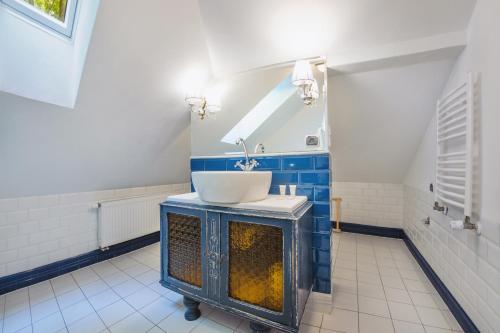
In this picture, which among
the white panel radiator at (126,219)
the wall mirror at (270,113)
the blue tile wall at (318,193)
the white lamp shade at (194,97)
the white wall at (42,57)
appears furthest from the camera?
the white panel radiator at (126,219)

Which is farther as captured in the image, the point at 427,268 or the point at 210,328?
the point at 427,268

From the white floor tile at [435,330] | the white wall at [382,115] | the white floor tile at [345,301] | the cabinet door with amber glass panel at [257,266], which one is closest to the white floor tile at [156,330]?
the cabinet door with amber glass panel at [257,266]

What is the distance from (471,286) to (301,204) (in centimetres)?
115

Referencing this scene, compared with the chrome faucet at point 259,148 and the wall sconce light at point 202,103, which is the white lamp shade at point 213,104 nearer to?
the wall sconce light at point 202,103

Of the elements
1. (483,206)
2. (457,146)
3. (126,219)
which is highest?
(457,146)

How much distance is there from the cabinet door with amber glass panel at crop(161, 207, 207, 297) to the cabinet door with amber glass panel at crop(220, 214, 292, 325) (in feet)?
0.60

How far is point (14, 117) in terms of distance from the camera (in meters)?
1.48

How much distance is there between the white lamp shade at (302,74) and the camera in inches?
66.0

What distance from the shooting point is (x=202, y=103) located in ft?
7.28

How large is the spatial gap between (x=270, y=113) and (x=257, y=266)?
1.26 metres

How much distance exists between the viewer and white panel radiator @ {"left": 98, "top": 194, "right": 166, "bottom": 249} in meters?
2.40

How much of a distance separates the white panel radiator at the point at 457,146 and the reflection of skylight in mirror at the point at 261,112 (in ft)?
3.60

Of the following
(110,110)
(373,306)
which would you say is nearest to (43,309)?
(110,110)

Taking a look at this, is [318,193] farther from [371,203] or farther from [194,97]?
[371,203]
